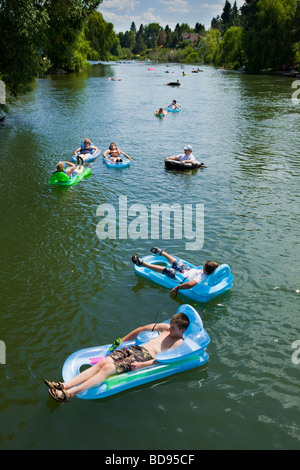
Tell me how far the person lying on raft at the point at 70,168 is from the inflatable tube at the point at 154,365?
10403mm

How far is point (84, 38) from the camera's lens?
81250 millimetres

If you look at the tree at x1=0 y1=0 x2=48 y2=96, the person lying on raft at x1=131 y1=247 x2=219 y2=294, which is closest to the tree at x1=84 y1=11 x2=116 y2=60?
the tree at x1=0 y1=0 x2=48 y2=96

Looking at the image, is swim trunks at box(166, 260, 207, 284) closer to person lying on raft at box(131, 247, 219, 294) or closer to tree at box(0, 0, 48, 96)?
person lying on raft at box(131, 247, 219, 294)

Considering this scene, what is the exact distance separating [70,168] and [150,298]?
9.43 metres

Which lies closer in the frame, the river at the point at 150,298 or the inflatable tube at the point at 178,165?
the river at the point at 150,298

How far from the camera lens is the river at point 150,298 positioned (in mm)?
5977

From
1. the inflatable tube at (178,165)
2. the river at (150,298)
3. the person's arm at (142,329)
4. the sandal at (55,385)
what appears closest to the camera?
the river at (150,298)

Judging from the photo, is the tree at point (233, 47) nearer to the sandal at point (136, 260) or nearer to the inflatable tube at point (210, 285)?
the sandal at point (136, 260)

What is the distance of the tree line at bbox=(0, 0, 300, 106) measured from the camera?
21234mm

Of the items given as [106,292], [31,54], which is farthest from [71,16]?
[106,292]

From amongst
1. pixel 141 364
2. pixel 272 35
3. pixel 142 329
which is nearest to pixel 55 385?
pixel 141 364

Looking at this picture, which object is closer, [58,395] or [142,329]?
[58,395]

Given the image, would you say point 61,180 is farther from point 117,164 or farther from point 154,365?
point 154,365

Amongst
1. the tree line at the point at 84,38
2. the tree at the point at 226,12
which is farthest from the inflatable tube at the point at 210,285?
the tree at the point at 226,12
